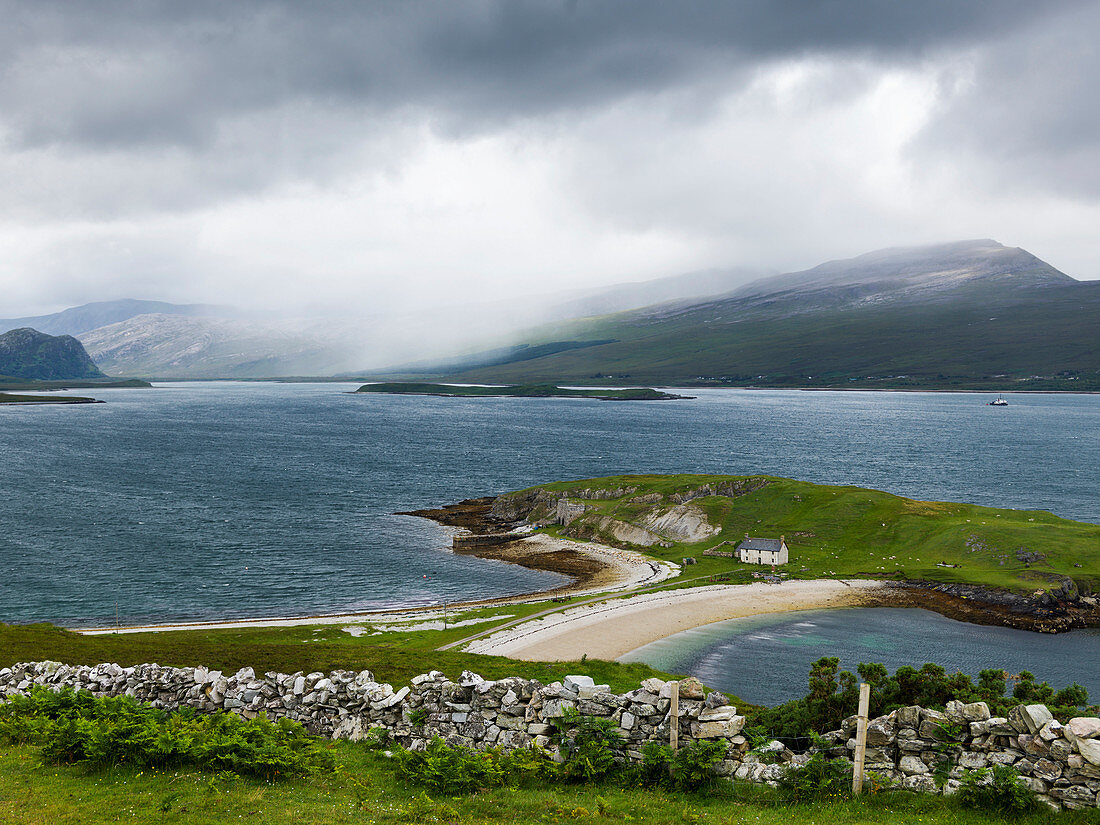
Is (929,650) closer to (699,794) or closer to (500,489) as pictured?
(699,794)

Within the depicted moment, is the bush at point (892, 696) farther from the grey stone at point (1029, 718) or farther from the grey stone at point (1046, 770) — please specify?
the grey stone at point (1046, 770)

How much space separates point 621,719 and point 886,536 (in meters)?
85.0

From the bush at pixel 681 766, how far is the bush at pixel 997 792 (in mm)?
6362

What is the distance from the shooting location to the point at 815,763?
65.3ft

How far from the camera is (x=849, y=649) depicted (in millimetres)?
64250

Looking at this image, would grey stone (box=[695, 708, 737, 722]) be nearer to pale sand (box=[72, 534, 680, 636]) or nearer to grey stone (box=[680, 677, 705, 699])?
grey stone (box=[680, 677, 705, 699])

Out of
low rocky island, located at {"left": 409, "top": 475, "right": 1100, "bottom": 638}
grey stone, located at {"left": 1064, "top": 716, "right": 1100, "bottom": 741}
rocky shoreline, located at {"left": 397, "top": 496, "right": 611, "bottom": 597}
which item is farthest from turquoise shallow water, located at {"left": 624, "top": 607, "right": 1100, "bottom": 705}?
grey stone, located at {"left": 1064, "top": 716, "right": 1100, "bottom": 741}

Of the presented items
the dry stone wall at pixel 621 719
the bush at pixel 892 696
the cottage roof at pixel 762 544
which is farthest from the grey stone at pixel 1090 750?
the cottage roof at pixel 762 544

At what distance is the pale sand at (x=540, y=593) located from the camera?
2749 inches

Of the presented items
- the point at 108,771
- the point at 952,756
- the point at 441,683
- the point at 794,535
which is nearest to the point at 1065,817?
the point at 952,756

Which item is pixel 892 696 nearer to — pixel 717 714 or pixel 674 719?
pixel 717 714

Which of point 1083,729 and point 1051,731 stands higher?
point 1083,729

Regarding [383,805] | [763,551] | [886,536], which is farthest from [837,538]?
[383,805]

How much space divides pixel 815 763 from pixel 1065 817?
5.84m
